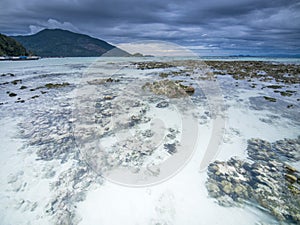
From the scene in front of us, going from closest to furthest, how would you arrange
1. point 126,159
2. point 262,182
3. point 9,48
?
point 262,182 < point 126,159 < point 9,48

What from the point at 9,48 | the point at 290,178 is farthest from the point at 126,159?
the point at 9,48

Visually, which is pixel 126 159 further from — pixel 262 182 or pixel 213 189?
pixel 262 182

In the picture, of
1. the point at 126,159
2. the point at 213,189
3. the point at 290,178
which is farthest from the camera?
the point at 126,159

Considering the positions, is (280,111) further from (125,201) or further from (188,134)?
(125,201)

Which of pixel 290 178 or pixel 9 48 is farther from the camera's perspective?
pixel 9 48

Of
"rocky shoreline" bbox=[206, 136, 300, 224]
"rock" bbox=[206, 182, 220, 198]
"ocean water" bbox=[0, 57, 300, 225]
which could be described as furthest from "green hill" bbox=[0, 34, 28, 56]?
"rocky shoreline" bbox=[206, 136, 300, 224]

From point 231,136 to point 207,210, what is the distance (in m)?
3.83

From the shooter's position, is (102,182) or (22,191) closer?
(22,191)

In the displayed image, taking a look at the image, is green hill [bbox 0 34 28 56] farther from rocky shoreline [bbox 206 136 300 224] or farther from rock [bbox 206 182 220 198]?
rocky shoreline [bbox 206 136 300 224]

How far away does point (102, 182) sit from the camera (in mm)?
4043

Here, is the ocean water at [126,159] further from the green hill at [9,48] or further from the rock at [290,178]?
the green hill at [9,48]

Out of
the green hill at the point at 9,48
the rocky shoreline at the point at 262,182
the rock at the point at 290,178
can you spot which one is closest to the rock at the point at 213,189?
the rocky shoreline at the point at 262,182

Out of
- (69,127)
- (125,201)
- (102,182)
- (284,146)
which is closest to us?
(125,201)

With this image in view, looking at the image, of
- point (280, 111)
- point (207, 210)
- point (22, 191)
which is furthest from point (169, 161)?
point (280, 111)
